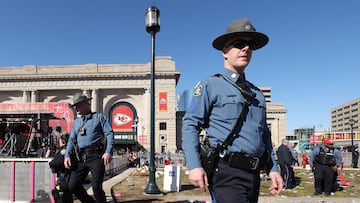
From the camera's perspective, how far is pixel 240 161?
8.04 ft

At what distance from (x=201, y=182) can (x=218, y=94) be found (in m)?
0.71

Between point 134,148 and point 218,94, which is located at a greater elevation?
point 218,94

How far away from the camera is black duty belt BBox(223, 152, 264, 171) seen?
2.45 m

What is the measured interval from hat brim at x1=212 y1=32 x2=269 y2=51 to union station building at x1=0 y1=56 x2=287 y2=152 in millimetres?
59005

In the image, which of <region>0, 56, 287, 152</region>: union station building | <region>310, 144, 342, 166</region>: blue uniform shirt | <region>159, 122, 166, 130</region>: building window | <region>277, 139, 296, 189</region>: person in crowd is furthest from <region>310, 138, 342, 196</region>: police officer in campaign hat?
<region>159, 122, 166, 130</region>: building window

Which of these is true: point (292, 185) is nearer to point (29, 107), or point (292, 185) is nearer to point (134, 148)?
point (29, 107)

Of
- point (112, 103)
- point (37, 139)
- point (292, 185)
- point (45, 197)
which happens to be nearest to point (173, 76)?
point (112, 103)

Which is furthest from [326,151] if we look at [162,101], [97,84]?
[97,84]

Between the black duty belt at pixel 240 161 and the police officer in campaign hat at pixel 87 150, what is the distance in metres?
2.75

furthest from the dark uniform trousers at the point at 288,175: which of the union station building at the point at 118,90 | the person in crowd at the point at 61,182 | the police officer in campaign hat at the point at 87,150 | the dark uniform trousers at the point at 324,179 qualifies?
the union station building at the point at 118,90

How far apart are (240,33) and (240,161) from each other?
1.04 metres

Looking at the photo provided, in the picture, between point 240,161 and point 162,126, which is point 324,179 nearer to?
point 240,161

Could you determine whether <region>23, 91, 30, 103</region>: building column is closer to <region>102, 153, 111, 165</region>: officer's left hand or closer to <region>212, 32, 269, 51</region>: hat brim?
<region>102, 153, 111, 165</region>: officer's left hand

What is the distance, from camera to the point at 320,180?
9.09 metres
